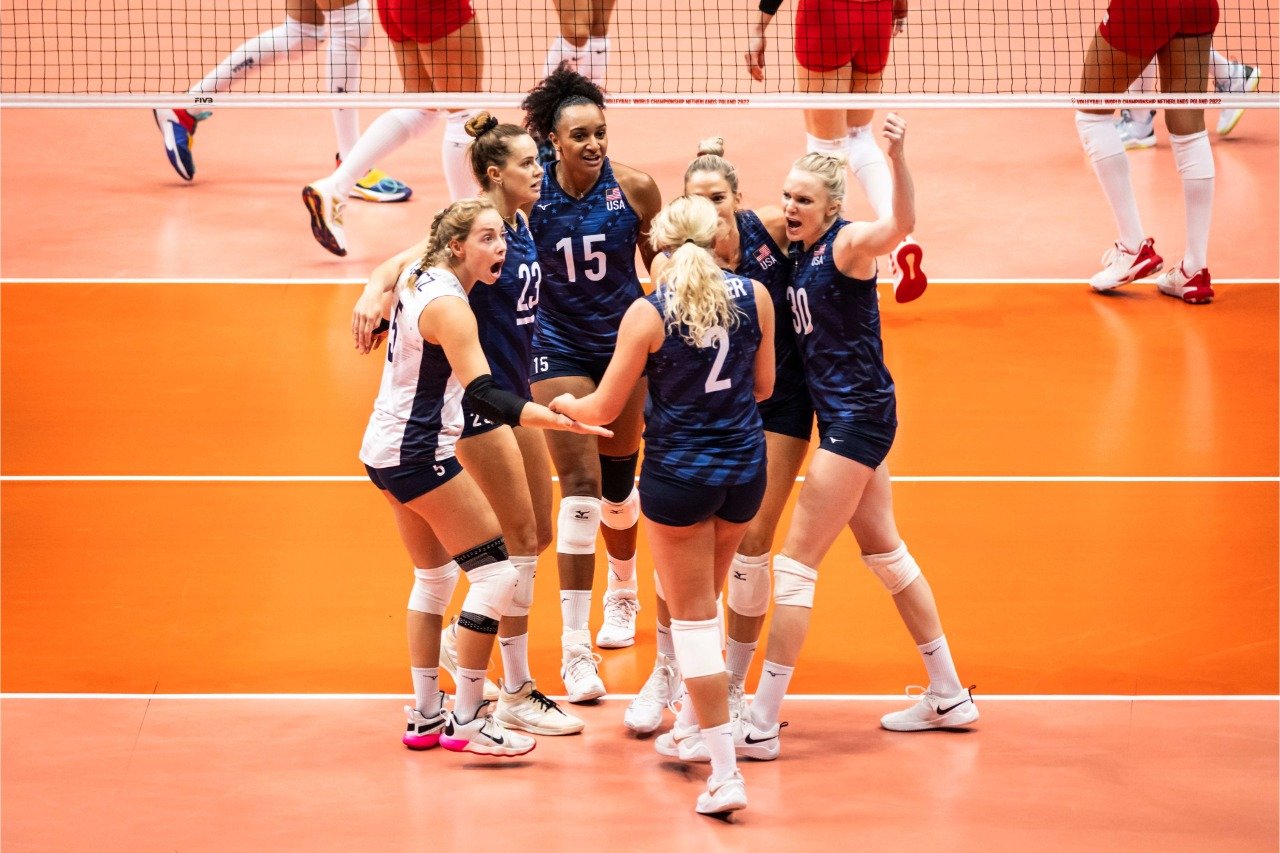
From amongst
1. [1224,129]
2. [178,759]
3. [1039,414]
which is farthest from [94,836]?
[1224,129]

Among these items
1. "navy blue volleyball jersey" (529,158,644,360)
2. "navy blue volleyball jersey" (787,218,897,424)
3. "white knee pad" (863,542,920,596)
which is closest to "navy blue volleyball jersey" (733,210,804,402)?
"navy blue volleyball jersey" (787,218,897,424)

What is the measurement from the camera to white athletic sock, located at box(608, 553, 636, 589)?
6480mm

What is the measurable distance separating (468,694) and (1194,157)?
6.41 m

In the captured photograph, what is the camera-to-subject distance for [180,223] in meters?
11.5

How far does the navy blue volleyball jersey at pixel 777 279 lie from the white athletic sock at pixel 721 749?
1.22 metres

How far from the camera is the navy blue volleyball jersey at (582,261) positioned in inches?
244

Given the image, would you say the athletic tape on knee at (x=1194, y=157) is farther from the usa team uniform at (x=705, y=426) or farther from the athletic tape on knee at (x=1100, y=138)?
the usa team uniform at (x=705, y=426)

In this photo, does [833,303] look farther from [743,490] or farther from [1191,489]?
[1191,489]

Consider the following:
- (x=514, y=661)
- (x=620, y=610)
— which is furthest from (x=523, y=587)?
(x=620, y=610)

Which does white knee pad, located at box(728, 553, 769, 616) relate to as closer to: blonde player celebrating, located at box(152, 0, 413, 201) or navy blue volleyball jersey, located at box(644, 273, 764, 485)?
navy blue volleyball jersey, located at box(644, 273, 764, 485)

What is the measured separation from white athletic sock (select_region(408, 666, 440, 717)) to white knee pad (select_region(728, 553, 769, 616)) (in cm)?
107

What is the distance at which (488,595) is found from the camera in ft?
17.5

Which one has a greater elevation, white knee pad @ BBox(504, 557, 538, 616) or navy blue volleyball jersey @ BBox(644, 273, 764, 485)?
navy blue volleyball jersey @ BBox(644, 273, 764, 485)

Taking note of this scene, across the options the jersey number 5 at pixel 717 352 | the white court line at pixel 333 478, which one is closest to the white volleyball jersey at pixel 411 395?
the jersey number 5 at pixel 717 352
